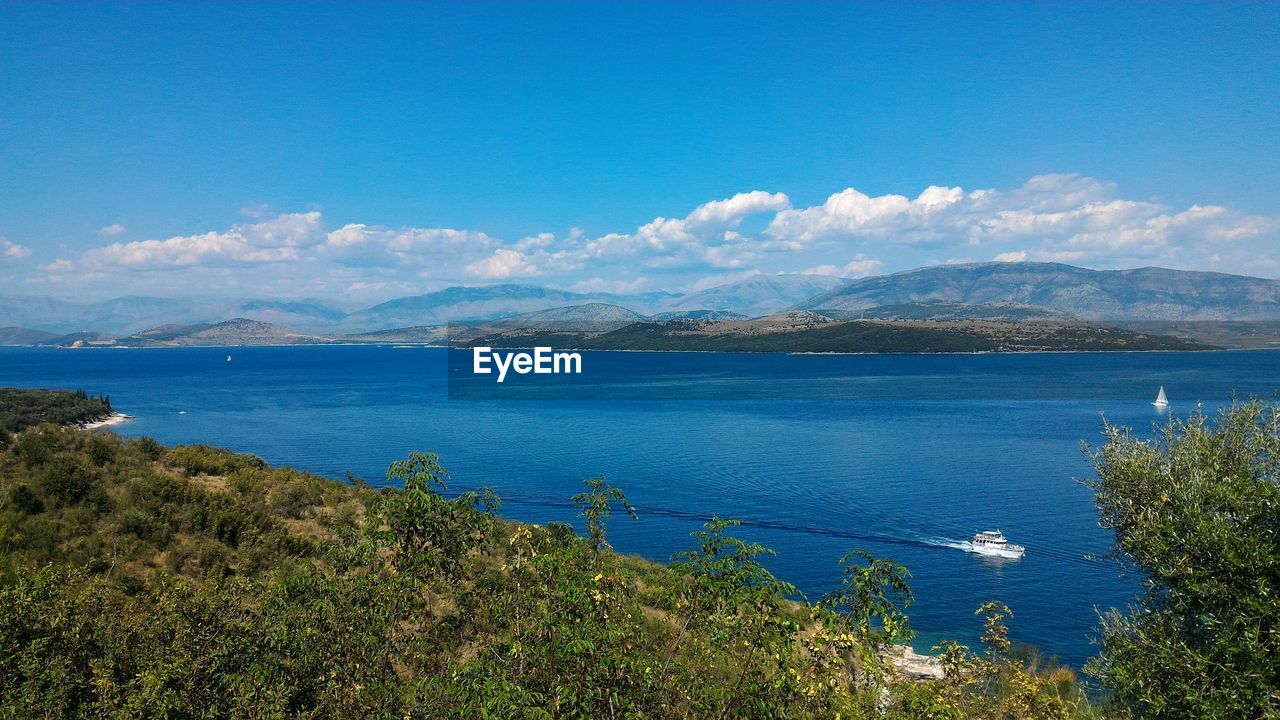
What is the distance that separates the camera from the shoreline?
298 ft

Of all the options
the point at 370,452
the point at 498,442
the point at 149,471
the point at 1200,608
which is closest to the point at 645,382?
the point at 498,442

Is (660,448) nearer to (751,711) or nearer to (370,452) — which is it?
(370,452)

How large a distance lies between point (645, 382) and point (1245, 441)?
535ft

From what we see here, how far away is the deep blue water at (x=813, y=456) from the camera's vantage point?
1741 inches

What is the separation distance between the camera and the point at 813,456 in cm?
8012

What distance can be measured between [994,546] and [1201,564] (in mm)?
36564

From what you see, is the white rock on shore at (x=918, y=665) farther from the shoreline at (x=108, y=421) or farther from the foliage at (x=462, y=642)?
the shoreline at (x=108, y=421)

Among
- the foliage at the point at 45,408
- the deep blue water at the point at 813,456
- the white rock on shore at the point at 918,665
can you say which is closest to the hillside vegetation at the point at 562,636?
the white rock on shore at the point at 918,665

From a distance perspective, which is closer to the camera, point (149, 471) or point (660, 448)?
point (149, 471)

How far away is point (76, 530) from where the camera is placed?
23.2m

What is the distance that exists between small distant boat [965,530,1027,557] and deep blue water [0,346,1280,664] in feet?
3.87

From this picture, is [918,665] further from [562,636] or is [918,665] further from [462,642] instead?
[562,636]

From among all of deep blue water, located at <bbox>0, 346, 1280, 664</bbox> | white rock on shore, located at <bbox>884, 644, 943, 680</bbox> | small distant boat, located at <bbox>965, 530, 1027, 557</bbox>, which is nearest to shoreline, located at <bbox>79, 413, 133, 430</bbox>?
deep blue water, located at <bbox>0, 346, 1280, 664</bbox>

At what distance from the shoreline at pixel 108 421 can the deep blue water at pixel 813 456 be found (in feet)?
13.3
